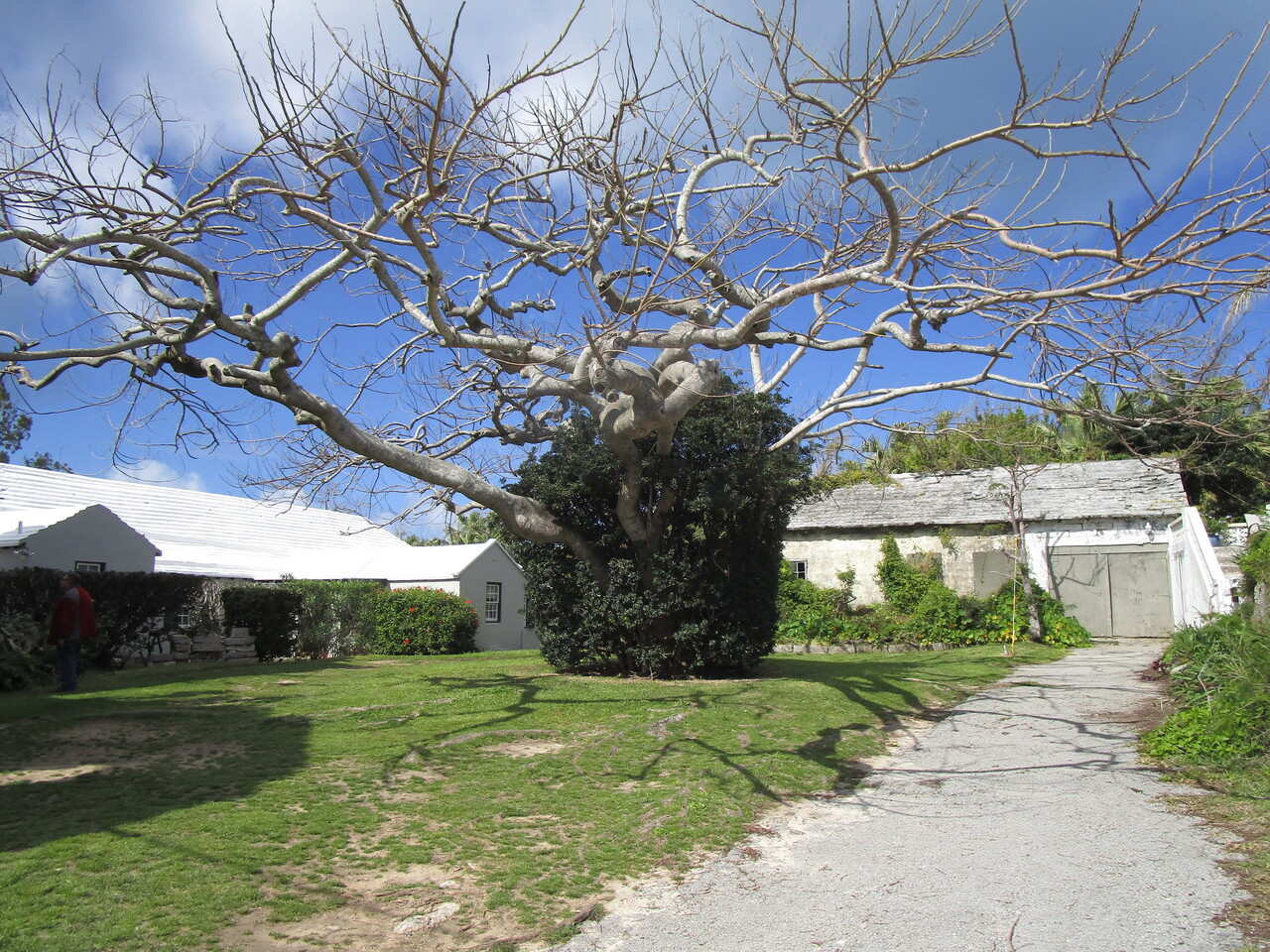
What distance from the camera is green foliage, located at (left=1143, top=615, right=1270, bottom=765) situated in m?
7.44

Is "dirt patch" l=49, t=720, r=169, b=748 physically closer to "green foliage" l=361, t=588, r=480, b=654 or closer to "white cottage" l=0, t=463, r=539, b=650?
"white cottage" l=0, t=463, r=539, b=650

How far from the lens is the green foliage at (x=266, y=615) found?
18.6 metres

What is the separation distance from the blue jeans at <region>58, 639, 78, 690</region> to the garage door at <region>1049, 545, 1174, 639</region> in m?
20.8

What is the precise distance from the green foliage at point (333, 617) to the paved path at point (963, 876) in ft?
54.2

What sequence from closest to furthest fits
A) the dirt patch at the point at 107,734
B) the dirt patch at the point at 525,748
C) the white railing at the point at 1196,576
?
1. the dirt patch at the point at 107,734
2. the dirt patch at the point at 525,748
3. the white railing at the point at 1196,576

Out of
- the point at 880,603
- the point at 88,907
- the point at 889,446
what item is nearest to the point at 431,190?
the point at 88,907

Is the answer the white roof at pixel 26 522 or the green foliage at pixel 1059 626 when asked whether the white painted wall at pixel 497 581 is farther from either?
the green foliage at pixel 1059 626

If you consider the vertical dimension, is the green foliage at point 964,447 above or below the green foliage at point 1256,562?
above

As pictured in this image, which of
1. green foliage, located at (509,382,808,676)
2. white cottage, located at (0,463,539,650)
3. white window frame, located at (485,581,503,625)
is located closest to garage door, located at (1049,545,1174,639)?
green foliage, located at (509,382,808,676)

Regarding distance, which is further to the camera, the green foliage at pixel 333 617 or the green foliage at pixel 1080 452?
the green foliage at pixel 333 617

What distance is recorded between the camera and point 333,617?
2172 centimetres

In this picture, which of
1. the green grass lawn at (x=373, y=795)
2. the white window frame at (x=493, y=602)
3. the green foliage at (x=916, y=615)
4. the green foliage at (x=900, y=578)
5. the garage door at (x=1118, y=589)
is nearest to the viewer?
the green grass lawn at (x=373, y=795)

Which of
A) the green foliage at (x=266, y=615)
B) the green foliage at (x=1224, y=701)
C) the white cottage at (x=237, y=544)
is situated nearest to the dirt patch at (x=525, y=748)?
the green foliage at (x=1224, y=701)

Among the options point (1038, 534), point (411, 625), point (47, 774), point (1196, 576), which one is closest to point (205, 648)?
point (411, 625)
